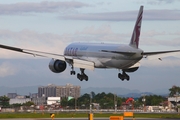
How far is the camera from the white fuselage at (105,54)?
86.4 metres

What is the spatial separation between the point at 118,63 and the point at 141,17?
25.8 feet

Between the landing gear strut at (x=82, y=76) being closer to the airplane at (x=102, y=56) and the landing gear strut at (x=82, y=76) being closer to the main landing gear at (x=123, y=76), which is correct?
the airplane at (x=102, y=56)

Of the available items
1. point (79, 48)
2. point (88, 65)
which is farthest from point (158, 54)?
point (79, 48)

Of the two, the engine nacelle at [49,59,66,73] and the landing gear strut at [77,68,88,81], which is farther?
the engine nacelle at [49,59,66,73]

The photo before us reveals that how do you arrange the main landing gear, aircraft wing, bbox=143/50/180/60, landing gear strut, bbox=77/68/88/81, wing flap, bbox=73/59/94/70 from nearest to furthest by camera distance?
1. aircraft wing, bbox=143/50/180/60
2. wing flap, bbox=73/59/94/70
3. the main landing gear
4. landing gear strut, bbox=77/68/88/81

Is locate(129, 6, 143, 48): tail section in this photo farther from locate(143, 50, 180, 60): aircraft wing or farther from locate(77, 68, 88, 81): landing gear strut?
locate(77, 68, 88, 81): landing gear strut

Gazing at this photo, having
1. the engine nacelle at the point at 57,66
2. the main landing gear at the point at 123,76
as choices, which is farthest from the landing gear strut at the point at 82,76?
the main landing gear at the point at 123,76

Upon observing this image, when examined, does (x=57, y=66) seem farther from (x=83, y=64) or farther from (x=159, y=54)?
(x=159, y=54)

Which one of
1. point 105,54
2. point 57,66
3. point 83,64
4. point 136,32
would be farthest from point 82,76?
point 136,32

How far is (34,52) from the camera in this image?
290 ft

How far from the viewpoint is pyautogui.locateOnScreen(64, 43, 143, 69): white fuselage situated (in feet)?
284

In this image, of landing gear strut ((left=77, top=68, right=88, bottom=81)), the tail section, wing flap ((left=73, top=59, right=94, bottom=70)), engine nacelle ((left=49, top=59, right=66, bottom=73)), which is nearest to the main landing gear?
wing flap ((left=73, top=59, right=94, bottom=70))

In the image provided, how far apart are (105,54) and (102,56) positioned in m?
0.72

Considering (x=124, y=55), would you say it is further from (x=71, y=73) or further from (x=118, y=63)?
(x=71, y=73)
